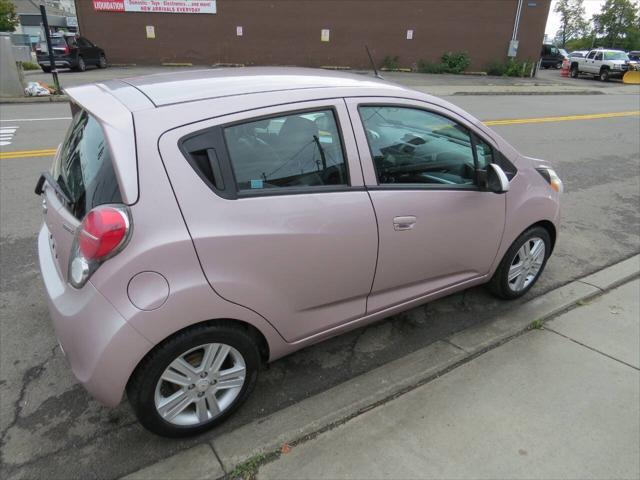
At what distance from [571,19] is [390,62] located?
60628mm

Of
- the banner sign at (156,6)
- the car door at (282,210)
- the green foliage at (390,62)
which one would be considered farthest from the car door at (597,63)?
the car door at (282,210)

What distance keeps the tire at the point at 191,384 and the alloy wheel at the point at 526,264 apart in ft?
7.21

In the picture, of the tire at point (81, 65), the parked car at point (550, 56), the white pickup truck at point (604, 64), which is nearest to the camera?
the tire at point (81, 65)

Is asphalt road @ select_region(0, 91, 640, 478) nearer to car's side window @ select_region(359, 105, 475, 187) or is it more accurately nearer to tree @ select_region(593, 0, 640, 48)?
car's side window @ select_region(359, 105, 475, 187)

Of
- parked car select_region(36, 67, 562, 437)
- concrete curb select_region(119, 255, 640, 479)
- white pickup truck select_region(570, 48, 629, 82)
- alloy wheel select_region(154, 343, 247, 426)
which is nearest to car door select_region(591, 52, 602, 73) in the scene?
white pickup truck select_region(570, 48, 629, 82)

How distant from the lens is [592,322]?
3633mm

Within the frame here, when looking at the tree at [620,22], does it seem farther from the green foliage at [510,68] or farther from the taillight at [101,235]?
the taillight at [101,235]

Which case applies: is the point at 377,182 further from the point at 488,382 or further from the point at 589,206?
the point at 589,206

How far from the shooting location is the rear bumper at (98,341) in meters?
2.05

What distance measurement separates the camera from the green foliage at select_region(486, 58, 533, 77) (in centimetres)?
3031

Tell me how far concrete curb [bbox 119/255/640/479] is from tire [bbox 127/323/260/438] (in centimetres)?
14

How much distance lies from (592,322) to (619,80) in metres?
35.4

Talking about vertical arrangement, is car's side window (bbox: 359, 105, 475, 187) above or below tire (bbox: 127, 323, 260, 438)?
above

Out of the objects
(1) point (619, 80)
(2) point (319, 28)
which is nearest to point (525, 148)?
(2) point (319, 28)
